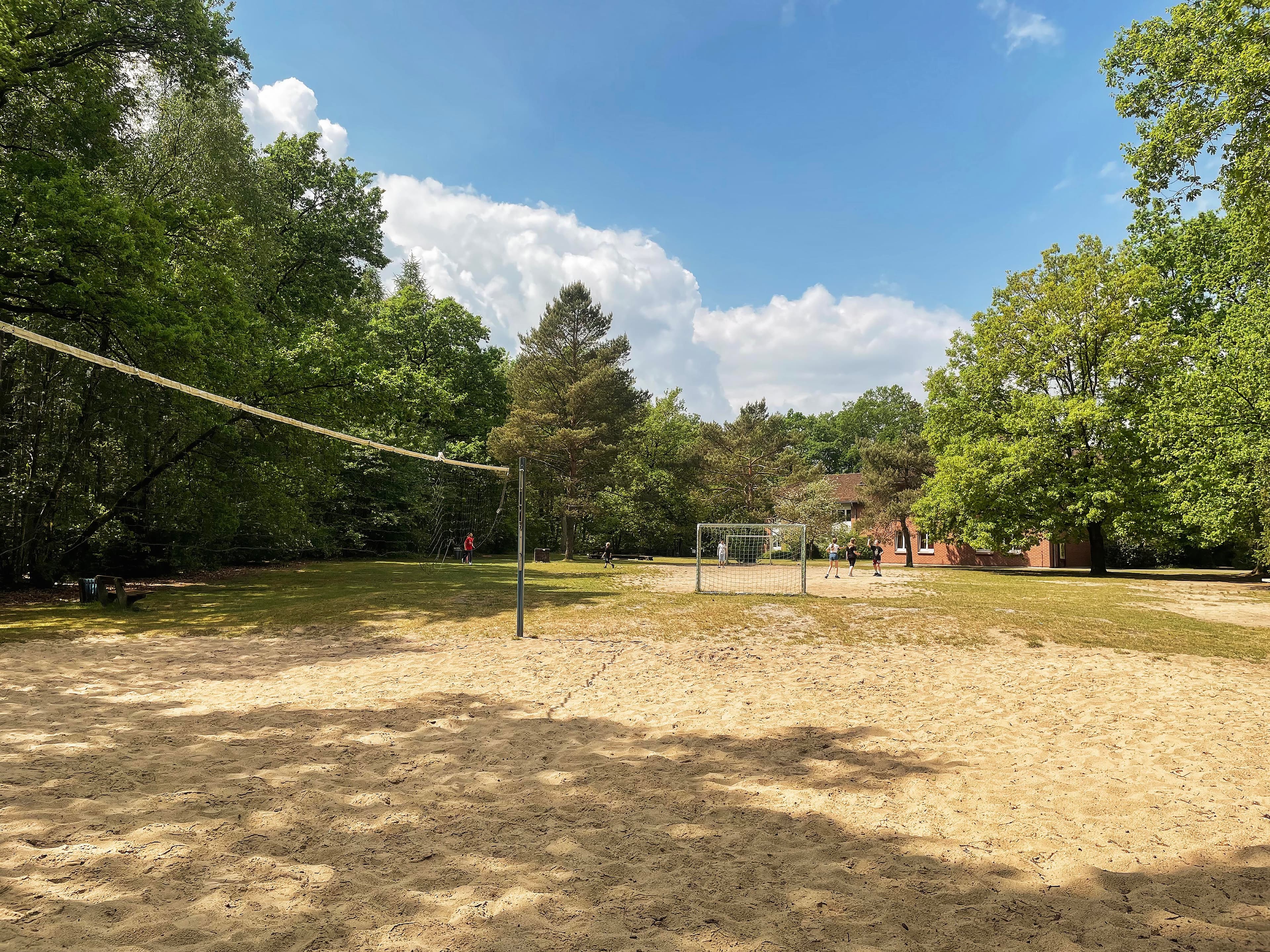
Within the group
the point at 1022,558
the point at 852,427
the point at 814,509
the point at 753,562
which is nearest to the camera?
the point at 753,562

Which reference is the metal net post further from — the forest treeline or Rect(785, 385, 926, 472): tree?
Rect(785, 385, 926, 472): tree

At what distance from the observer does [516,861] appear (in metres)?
3.84

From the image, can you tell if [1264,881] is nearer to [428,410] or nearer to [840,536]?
[428,410]

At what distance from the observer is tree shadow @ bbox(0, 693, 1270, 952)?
123 inches

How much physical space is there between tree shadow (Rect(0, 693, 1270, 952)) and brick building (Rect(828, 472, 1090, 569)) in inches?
1402

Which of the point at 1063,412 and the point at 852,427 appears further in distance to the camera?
the point at 852,427

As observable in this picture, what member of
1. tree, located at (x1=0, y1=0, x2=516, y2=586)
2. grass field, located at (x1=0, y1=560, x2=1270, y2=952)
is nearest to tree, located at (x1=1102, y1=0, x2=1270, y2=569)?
grass field, located at (x1=0, y1=560, x2=1270, y2=952)

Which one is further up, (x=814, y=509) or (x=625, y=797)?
(x=814, y=509)

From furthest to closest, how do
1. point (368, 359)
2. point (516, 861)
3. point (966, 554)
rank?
1. point (966, 554)
2. point (368, 359)
3. point (516, 861)

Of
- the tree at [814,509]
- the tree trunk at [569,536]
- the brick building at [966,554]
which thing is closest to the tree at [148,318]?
the tree trunk at [569,536]

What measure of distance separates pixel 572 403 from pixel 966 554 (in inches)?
1056

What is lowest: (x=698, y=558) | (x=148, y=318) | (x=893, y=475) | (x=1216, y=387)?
(x=698, y=558)

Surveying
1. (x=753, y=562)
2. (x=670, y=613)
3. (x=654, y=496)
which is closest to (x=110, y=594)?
(x=670, y=613)

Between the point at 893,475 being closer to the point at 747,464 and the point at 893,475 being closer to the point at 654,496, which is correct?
the point at 747,464
